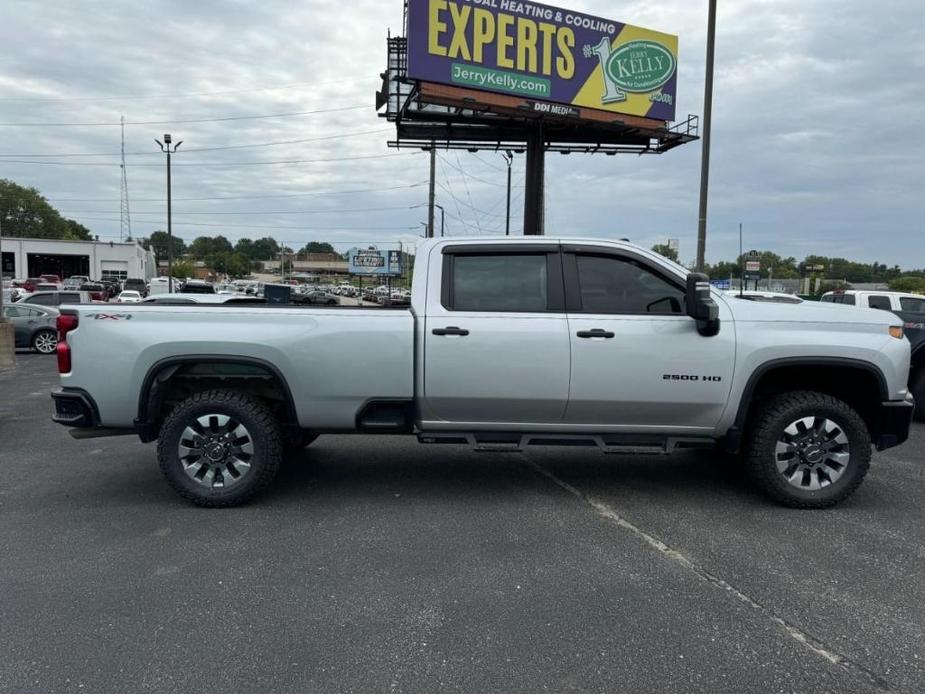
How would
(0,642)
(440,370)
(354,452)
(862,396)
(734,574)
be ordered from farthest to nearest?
(354,452) < (862,396) < (440,370) < (734,574) < (0,642)

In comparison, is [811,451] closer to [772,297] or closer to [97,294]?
[772,297]

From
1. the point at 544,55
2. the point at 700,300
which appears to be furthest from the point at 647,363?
the point at 544,55

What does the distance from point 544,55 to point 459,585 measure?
84.9 feet

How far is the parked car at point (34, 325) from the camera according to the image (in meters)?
17.0

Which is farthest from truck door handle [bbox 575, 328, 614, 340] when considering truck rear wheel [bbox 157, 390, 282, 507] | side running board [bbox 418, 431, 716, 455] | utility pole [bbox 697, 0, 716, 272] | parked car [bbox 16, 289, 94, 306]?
parked car [bbox 16, 289, 94, 306]

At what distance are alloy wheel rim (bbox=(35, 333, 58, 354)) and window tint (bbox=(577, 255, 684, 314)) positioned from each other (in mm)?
16748

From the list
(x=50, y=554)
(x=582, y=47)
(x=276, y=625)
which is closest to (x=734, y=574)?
(x=276, y=625)

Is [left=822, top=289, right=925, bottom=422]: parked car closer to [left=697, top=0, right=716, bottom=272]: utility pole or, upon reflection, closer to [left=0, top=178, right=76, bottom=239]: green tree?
[left=697, top=0, right=716, bottom=272]: utility pole

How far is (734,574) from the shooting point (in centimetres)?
389

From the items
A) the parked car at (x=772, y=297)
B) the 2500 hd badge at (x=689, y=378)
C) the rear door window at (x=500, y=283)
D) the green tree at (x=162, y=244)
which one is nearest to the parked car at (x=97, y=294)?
the rear door window at (x=500, y=283)

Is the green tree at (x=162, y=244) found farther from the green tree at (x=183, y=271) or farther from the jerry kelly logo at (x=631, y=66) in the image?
the jerry kelly logo at (x=631, y=66)

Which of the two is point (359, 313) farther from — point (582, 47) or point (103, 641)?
point (582, 47)

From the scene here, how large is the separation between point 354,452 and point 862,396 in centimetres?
466

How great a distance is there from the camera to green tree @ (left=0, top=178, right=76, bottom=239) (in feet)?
325
